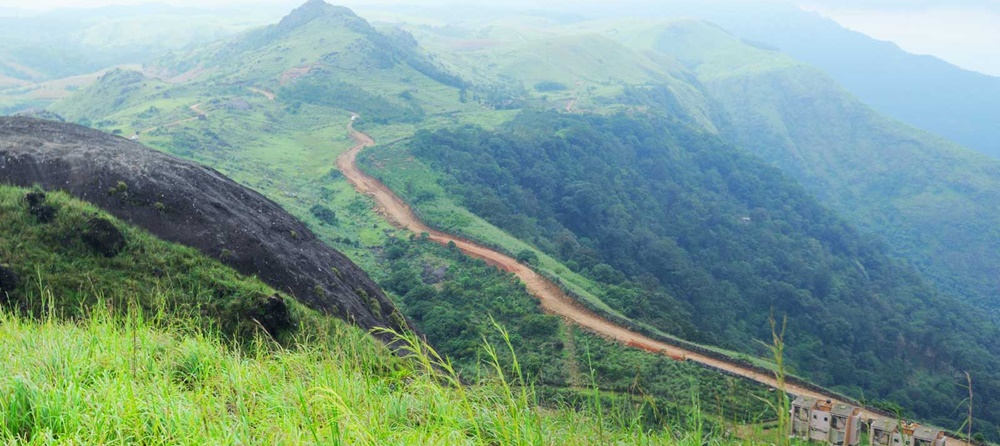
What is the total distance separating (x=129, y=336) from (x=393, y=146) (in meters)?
61.1

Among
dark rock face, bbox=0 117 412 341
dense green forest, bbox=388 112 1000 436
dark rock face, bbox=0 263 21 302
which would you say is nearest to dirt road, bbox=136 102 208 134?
dense green forest, bbox=388 112 1000 436

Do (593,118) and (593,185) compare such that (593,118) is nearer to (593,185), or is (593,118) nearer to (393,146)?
(593,185)

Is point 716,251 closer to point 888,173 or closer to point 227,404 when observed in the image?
point 227,404

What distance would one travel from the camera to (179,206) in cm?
2302

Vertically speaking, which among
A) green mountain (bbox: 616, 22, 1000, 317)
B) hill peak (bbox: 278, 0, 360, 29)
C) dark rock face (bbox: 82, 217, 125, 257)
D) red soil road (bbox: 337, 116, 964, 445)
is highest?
hill peak (bbox: 278, 0, 360, 29)

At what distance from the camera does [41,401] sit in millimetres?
4648

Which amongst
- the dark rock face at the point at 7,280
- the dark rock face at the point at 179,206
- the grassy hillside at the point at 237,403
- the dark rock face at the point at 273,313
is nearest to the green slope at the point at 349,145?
the grassy hillside at the point at 237,403

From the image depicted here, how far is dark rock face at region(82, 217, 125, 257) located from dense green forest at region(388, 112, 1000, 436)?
93.8 ft

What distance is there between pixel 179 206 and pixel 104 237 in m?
4.57

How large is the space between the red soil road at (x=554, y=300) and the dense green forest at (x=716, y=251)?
15.8 feet

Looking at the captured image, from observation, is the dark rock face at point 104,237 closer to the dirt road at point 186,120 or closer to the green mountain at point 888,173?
the dirt road at point 186,120

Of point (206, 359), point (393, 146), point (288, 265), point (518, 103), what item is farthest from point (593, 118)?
point (206, 359)

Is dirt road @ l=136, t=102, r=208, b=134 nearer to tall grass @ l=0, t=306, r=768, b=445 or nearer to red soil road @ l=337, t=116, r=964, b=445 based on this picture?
red soil road @ l=337, t=116, r=964, b=445

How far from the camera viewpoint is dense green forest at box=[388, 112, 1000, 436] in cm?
5138
